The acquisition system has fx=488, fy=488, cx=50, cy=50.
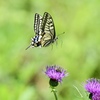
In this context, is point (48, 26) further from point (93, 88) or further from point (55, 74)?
point (93, 88)

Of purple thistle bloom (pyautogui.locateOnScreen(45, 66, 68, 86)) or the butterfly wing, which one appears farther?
the butterfly wing

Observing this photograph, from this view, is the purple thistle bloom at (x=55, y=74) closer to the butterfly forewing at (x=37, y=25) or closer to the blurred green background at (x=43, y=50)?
the butterfly forewing at (x=37, y=25)

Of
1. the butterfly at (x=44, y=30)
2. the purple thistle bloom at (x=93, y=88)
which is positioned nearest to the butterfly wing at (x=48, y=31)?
the butterfly at (x=44, y=30)

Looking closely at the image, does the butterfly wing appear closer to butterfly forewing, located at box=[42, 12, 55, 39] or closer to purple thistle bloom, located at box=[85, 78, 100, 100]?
butterfly forewing, located at box=[42, 12, 55, 39]

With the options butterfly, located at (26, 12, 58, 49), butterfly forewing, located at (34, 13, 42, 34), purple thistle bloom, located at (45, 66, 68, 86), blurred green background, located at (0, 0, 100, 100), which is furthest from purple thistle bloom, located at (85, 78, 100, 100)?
blurred green background, located at (0, 0, 100, 100)

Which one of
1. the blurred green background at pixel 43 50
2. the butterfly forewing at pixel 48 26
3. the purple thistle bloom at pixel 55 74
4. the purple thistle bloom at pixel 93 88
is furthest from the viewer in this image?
the blurred green background at pixel 43 50

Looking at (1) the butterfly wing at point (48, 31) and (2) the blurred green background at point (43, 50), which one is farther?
(2) the blurred green background at point (43, 50)

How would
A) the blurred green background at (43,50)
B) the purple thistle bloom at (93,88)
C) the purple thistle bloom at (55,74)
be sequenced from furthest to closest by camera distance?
the blurred green background at (43,50) < the purple thistle bloom at (55,74) < the purple thistle bloom at (93,88)
